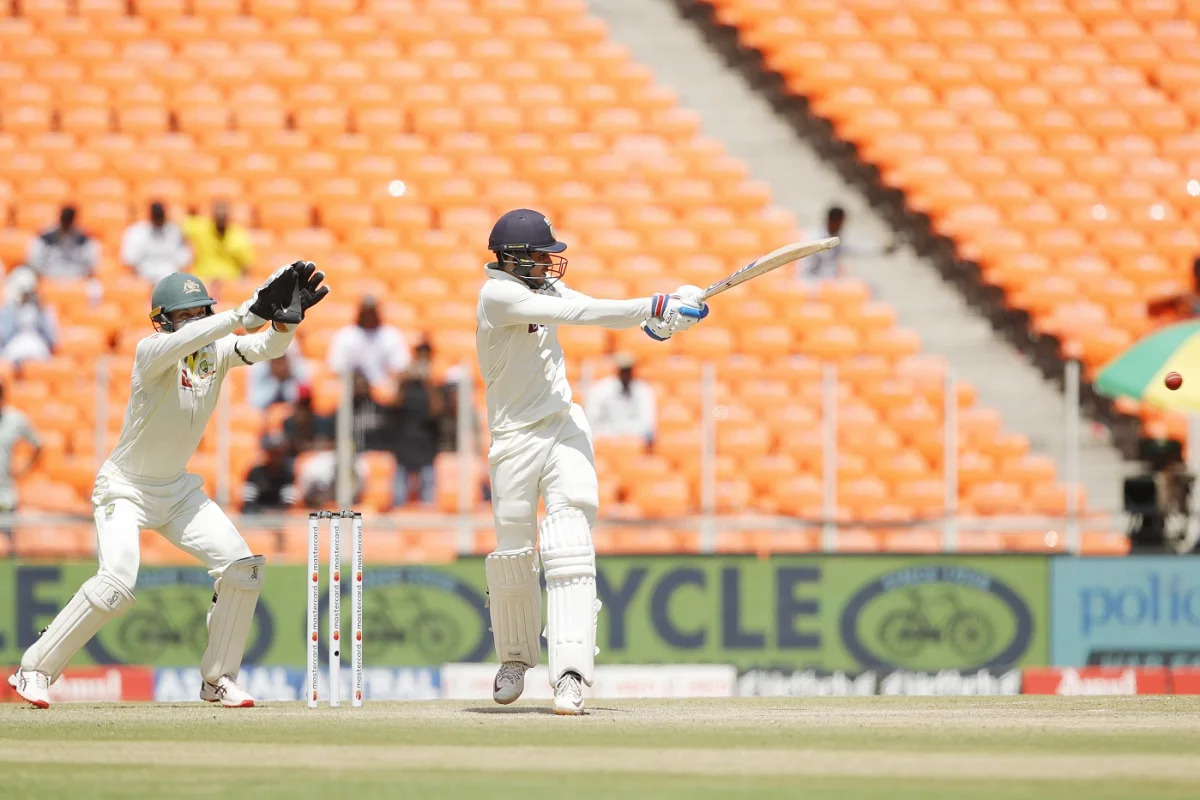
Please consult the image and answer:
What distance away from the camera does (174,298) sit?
831cm

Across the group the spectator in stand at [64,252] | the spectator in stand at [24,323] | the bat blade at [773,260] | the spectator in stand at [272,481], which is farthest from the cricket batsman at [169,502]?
the spectator in stand at [64,252]

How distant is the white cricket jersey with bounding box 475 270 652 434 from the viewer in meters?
7.71

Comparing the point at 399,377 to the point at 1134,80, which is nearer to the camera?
the point at 399,377

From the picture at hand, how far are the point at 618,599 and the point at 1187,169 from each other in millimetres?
7313

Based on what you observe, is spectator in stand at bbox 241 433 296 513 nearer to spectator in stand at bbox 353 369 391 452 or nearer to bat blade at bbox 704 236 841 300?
spectator in stand at bbox 353 369 391 452

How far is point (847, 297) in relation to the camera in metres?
15.3

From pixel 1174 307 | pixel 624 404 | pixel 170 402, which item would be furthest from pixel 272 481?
pixel 1174 307

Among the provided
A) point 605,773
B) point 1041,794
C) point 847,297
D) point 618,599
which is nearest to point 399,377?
point 618,599

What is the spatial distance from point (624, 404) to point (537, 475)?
15.9ft

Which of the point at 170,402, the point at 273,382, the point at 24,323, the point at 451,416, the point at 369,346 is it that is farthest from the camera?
the point at 24,323

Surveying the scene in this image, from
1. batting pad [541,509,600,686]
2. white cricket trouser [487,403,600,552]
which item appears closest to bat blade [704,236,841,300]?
white cricket trouser [487,403,600,552]

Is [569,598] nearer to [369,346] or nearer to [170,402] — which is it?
[170,402]

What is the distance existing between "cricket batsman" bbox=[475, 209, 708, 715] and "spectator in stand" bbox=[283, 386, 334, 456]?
4.56 m

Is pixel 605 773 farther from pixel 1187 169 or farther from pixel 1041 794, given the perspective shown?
pixel 1187 169
